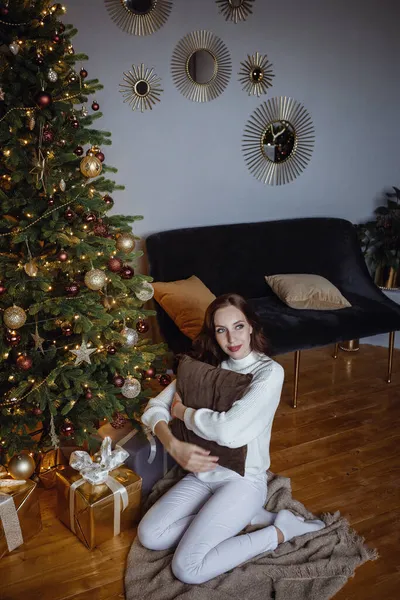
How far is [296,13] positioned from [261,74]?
44cm

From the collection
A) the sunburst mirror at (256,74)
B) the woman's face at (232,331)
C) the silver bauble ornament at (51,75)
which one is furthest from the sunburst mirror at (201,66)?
the woman's face at (232,331)

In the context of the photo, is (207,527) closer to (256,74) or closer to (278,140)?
(278,140)

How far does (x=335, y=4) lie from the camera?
3531 millimetres

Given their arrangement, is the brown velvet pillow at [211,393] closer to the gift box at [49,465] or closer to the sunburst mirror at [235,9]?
the gift box at [49,465]

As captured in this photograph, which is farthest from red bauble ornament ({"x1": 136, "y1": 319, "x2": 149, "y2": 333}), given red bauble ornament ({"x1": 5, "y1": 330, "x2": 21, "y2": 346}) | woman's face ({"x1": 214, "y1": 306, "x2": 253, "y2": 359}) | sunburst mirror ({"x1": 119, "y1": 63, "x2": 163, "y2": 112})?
sunburst mirror ({"x1": 119, "y1": 63, "x2": 163, "y2": 112})

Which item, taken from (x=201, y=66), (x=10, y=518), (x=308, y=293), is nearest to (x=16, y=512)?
(x=10, y=518)

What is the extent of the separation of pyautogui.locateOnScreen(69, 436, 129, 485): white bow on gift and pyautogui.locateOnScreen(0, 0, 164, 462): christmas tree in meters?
0.10

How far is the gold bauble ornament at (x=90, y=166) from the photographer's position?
6.81 ft

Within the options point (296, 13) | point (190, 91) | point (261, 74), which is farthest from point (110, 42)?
point (296, 13)

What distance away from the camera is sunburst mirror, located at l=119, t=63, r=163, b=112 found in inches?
120

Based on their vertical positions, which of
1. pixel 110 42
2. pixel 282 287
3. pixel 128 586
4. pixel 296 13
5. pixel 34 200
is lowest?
pixel 128 586

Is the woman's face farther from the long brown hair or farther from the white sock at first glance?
the white sock

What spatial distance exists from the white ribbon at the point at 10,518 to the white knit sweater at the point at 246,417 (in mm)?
535

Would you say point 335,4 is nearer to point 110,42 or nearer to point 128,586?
point 110,42
